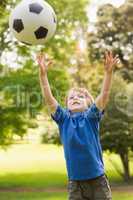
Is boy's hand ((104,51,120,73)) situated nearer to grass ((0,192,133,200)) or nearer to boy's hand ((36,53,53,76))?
boy's hand ((36,53,53,76))

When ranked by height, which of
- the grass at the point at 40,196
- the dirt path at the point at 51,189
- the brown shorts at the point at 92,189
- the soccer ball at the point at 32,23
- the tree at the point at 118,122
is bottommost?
the dirt path at the point at 51,189

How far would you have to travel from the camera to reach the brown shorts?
580cm

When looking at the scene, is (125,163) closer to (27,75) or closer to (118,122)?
(118,122)

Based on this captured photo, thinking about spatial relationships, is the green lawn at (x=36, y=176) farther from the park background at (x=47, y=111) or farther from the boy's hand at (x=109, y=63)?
the boy's hand at (x=109, y=63)

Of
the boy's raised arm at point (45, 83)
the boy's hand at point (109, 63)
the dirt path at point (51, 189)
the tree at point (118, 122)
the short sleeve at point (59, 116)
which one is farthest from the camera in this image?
the tree at point (118, 122)

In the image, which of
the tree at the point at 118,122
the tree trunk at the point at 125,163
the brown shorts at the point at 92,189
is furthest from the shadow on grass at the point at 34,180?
the brown shorts at the point at 92,189

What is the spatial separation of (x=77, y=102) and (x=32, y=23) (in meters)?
2.69

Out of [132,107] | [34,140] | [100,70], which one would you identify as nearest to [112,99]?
[132,107]

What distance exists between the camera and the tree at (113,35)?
4409cm

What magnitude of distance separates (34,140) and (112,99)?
33689 mm

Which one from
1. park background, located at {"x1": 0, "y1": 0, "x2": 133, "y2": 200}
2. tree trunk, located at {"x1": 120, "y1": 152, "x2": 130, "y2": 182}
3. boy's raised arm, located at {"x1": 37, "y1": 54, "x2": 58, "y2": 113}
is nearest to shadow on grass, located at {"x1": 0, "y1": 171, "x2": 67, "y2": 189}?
park background, located at {"x1": 0, "y1": 0, "x2": 133, "y2": 200}

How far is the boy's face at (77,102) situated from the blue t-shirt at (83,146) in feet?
0.41

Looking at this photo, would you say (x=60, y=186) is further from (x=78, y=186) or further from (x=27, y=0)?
(x=78, y=186)

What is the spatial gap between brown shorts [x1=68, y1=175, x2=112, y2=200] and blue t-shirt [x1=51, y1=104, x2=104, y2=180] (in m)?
0.07
